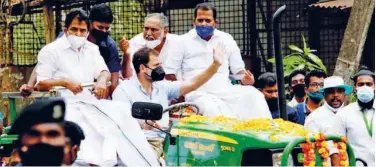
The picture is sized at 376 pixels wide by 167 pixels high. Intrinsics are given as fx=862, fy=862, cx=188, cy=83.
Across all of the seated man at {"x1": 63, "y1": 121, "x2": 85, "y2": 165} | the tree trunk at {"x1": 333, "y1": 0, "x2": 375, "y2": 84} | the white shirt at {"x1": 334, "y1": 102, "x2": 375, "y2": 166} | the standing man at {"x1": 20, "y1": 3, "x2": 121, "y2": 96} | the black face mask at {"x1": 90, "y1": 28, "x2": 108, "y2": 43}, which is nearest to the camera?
the seated man at {"x1": 63, "y1": 121, "x2": 85, "y2": 165}

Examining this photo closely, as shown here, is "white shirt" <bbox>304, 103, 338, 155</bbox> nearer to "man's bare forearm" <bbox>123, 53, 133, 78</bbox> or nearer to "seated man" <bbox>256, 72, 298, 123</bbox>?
"seated man" <bbox>256, 72, 298, 123</bbox>

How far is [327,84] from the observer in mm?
8586

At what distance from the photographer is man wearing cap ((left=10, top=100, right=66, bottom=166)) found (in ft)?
12.5

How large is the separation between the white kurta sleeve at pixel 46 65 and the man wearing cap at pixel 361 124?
8.57 feet

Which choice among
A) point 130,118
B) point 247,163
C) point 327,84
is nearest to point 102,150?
point 130,118

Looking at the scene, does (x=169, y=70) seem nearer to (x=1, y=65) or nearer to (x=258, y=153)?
(x=258, y=153)

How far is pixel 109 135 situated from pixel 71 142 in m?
2.15

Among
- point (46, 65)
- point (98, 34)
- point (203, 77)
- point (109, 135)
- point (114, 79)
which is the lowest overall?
point (109, 135)

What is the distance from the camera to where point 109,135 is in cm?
643

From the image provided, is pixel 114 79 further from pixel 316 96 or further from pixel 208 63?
pixel 316 96

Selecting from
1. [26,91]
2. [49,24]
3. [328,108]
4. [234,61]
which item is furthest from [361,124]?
[49,24]

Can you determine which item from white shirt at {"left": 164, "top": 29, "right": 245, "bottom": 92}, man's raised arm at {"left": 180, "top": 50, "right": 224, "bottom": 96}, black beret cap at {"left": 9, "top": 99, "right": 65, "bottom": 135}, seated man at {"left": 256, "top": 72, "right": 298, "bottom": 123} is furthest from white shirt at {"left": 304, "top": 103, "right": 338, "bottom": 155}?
black beret cap at {"left": 9, "top": 99, "right": 65, "bottom": 135}

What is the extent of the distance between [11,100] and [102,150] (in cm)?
155

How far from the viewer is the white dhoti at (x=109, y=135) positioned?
6.36 metres
